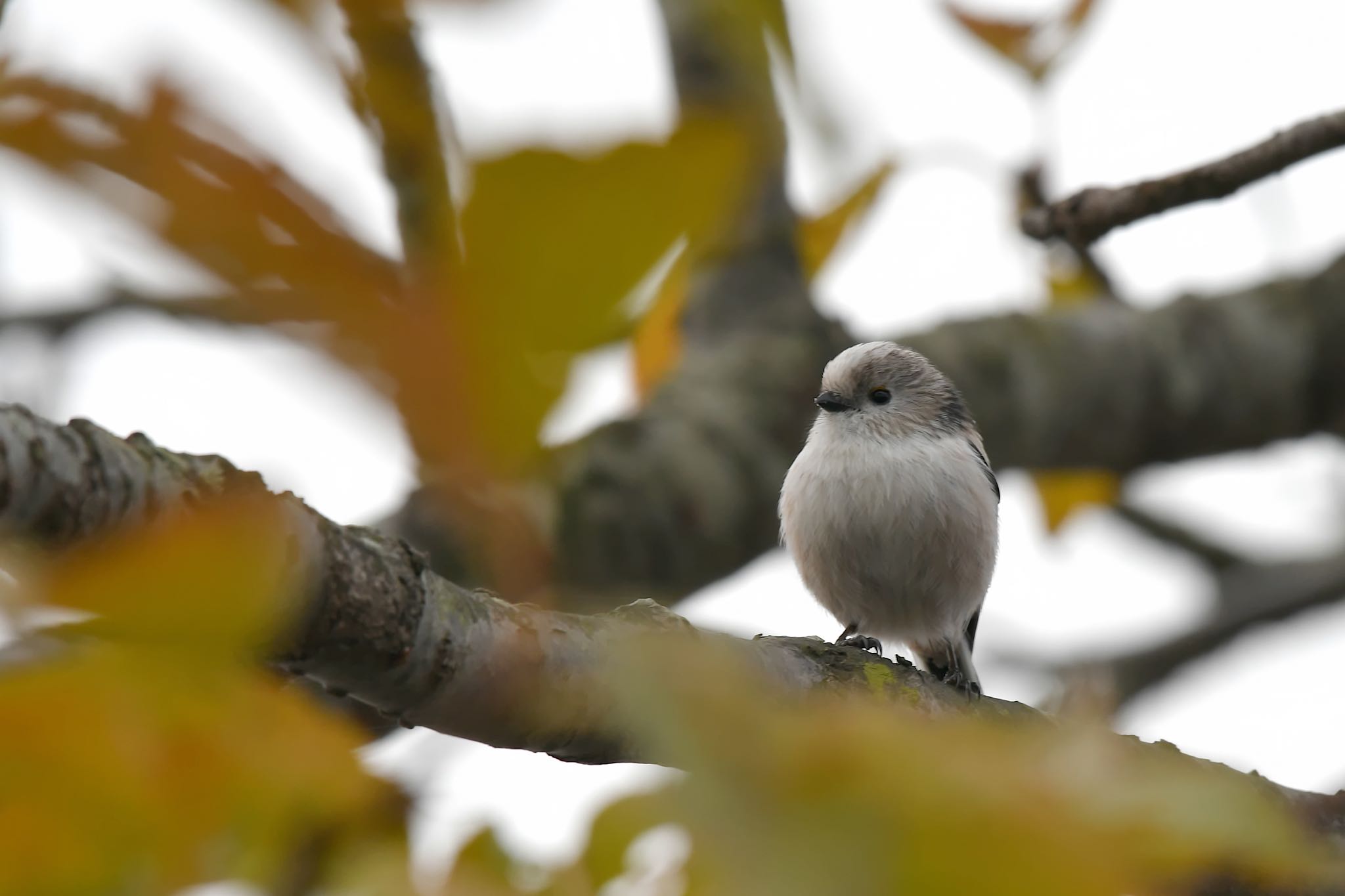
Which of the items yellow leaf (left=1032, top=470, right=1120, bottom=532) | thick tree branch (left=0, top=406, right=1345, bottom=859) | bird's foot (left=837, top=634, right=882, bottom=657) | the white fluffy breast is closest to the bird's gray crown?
the white fluffy breast

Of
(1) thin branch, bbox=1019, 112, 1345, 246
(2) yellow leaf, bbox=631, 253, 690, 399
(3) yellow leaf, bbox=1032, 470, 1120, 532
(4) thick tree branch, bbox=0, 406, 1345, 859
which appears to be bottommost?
(4) thick tree branch, bbox=0, 406, 1345, 859

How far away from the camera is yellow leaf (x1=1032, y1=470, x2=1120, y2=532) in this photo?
439cm

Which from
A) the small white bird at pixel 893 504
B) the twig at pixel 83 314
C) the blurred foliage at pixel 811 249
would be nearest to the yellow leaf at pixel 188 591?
the blurred foliage at pixel 811 249

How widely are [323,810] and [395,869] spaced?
0.14m

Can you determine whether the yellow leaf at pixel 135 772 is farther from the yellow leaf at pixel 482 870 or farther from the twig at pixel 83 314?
the twig at pixel 83 314

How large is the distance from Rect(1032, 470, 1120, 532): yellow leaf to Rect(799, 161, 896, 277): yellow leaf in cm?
131

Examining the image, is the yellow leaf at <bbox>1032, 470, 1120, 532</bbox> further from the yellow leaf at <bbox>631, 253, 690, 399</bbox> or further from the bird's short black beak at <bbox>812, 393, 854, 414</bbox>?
the yellow leaf at <bbox>631, 253, 690, 399</bbox>

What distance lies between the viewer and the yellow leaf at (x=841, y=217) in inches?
121

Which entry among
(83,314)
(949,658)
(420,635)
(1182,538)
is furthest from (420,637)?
(1182,538)

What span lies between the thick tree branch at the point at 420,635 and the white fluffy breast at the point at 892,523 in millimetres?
2334

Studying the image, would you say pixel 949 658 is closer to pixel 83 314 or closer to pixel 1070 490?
pixel 1070 490

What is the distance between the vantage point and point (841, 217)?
324 centimetres

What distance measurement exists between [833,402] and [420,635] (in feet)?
9.81

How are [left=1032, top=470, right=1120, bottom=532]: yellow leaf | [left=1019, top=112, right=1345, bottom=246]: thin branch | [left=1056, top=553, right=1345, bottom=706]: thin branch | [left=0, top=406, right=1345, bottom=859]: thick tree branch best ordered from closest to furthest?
1. [left=0, top=406, right=1345, bottom=859]: thick tree branch
2. [left=1019, top=112, right=1345, bottom=246]: thin branch
3. [left=1032, top=470, right=1120, bottom=532]: yellow leaf
4. [left=1056, top=553, right=1345, bottom=706]: thin branch
